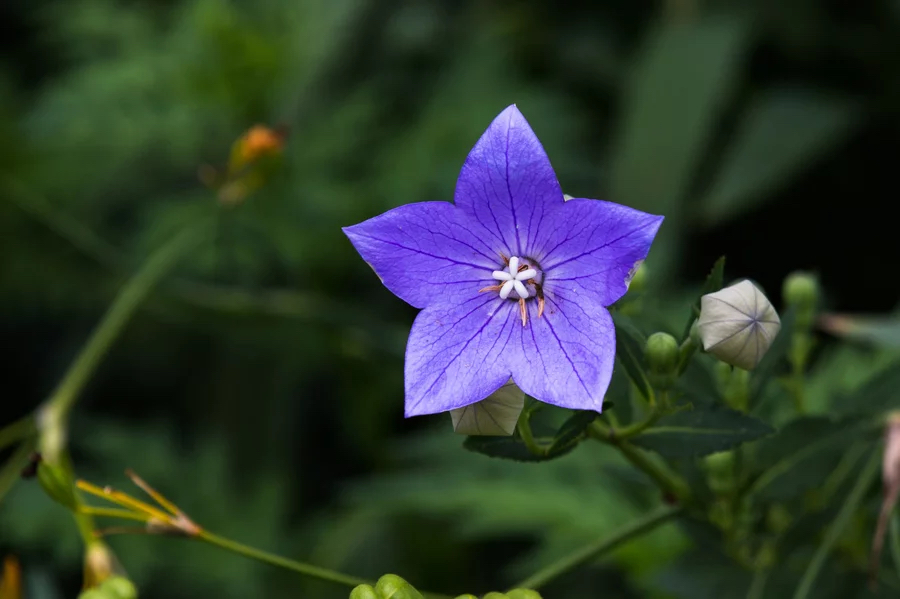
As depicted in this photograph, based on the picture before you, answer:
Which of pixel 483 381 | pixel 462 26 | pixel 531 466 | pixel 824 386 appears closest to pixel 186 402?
pixel 531 466

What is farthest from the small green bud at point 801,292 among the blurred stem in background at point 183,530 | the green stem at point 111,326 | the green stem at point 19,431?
the green stem at point 19,431

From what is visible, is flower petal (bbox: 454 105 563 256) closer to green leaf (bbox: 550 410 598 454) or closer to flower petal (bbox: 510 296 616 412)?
flower petal (bbox: 510 296 616 412)

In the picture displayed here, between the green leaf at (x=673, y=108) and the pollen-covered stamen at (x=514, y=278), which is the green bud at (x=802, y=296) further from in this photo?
the green leaf at (x=673, y=108)

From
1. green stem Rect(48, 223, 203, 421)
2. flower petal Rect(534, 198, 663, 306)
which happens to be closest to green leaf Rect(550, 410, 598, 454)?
flower petal Rect(534, 198, 663, 306)

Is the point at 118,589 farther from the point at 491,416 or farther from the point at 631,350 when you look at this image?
the point at 631,350

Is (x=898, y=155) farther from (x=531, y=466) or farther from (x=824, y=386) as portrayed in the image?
(x=531, y=466)
